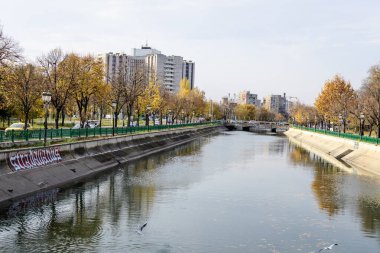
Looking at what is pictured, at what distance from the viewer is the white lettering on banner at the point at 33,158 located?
34.3m

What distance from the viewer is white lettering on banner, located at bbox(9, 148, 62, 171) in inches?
A: 1352

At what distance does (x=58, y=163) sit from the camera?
40938mm

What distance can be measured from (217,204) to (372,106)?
186 feet

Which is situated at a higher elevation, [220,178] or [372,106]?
[372,106]

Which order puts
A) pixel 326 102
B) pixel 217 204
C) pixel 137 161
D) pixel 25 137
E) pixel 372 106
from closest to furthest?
pixel 217 204
pixel 25 137
pixel 137 161
pixel 372 106
pixel 326 102

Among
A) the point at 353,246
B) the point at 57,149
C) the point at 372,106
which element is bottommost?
the point at 353,246

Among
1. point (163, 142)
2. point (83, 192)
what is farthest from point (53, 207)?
point (163, 142)

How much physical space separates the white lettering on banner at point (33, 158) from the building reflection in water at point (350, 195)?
22876mm

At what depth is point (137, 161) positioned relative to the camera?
5922 centimetres

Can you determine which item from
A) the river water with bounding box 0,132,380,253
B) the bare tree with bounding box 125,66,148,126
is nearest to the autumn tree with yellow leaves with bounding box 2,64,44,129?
the bare tree with bounding box 125,66,148,126

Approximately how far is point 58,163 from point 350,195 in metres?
26.0

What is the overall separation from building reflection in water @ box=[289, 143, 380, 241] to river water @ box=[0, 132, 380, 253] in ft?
0.25

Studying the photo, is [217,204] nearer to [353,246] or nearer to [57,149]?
[353,246]

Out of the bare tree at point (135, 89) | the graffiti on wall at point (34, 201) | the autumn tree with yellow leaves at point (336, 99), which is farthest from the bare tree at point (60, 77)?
the autumn tree with yellow leaves at point (336, 99)
